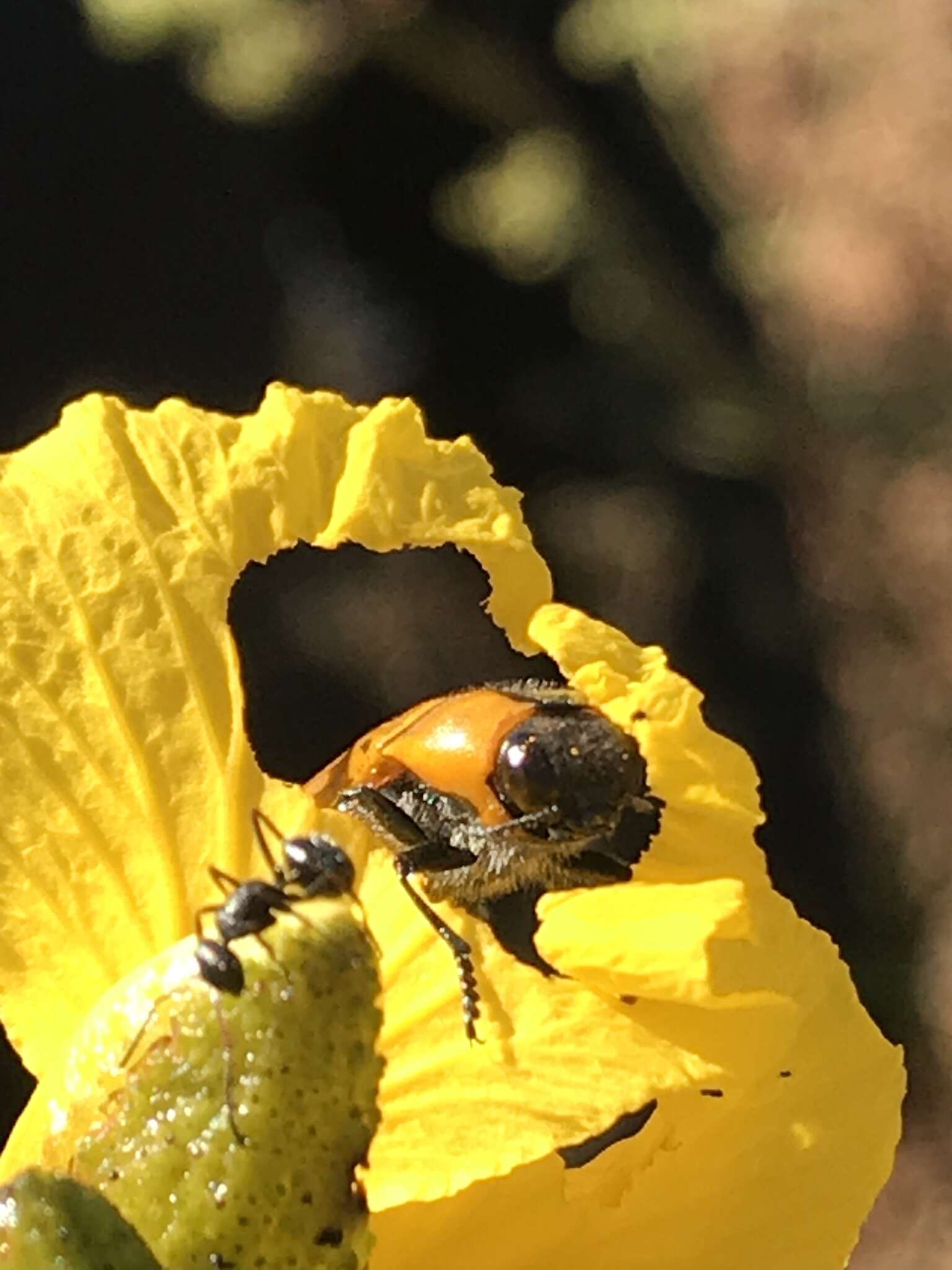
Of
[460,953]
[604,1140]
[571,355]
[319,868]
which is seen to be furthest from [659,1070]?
[571,355]

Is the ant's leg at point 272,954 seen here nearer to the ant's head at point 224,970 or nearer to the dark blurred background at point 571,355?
the ant's head at point 224,970

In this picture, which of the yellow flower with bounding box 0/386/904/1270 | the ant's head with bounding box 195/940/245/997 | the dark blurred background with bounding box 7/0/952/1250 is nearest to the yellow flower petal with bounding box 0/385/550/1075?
the yellow flower with bounding box 0/386/904/1270

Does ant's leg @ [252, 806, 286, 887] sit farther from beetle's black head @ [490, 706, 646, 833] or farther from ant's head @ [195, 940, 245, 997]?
beetle's black head @ [490, 706, 646, 833]

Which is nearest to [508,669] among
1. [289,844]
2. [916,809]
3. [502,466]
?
[502,466]

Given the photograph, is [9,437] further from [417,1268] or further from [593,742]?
[417,1268]

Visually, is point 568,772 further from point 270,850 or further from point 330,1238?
point 330,1238

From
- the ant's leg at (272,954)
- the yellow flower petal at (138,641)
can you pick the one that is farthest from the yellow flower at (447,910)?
the ant's leg at (272,954)

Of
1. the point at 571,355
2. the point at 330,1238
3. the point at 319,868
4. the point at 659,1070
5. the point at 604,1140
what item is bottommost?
the point at 604,1140
